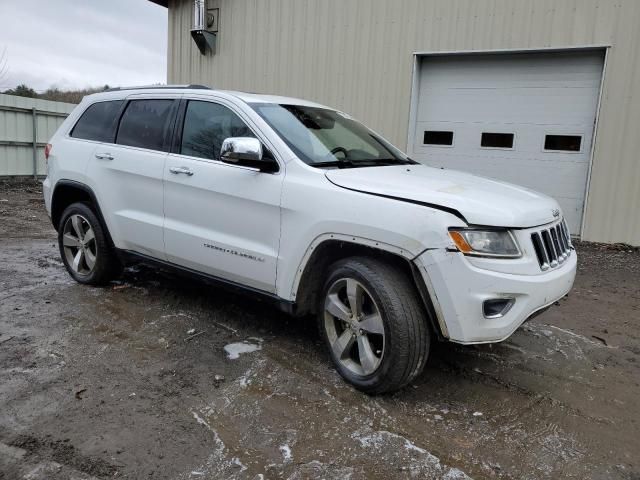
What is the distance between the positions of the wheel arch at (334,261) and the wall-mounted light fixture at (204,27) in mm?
8389

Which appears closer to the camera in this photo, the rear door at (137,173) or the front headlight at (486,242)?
the front headlight at (486,242)

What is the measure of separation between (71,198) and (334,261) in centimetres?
322

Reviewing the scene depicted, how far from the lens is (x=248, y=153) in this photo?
3.55 meters

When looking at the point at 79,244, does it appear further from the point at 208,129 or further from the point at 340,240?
the point at 340,240

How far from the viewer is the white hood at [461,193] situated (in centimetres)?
295

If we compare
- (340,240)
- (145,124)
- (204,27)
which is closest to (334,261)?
(340,240)

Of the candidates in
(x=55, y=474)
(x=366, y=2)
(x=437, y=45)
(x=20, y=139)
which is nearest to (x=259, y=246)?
(x=55, y=474)

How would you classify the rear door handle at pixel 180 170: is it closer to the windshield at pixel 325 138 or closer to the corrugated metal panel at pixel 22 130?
the windshield at pixel 325 138

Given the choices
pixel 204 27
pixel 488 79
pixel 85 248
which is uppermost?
pixel 204 27

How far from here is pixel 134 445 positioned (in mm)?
2709

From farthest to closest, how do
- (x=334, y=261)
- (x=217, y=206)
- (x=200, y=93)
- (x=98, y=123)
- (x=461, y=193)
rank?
(x=98, y=123), (x=200, y=93), (x=217, y=206), (x=334, y=261), (x=461, y=193)

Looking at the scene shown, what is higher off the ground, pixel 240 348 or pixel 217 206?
pixel 217 206

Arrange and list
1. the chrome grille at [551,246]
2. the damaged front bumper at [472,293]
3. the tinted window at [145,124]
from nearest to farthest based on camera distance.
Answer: the damaged front bumper at [472,293] → the chrome grille at [551,246] → the tinted window at [145,124]

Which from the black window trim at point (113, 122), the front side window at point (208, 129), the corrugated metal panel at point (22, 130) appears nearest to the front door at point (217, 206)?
the front side window at point (208, 129)
